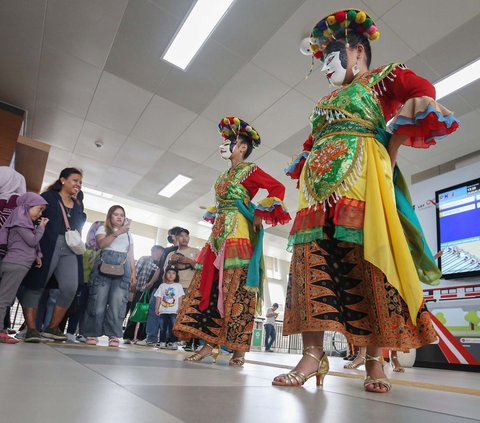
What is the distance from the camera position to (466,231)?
445cm

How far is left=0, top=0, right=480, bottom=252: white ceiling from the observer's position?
11.1 ft

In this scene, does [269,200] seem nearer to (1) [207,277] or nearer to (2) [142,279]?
(1) [207,277]

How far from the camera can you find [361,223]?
4.07 ft

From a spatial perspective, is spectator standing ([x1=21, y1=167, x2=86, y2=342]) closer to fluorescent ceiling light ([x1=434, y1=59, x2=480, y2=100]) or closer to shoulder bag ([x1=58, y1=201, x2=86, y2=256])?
shoulder bag ([x1=58, y1=201, x2=86, y2=256])

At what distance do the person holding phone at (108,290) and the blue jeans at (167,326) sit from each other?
909 mm

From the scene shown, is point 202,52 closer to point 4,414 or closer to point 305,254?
point 305,254

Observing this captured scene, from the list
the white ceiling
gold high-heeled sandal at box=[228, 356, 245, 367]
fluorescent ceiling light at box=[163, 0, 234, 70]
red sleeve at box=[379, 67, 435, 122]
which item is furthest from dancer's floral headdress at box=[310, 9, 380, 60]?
fluorescent ceiling light at box=[163, 0, 234, 70]

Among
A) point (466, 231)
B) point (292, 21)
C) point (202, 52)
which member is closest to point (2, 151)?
point (202, 52)

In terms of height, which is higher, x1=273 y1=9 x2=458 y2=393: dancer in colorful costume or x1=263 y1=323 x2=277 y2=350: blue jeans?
x1=273 y1=9 x2=458 y2=393: dancer in colorful costume

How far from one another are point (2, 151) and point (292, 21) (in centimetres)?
383

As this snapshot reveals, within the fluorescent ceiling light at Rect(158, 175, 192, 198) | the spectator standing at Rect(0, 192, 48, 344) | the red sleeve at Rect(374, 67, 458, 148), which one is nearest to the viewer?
the red sleeve at Rect(374, 67, 458, 148)

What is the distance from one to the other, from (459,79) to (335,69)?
10.8 feet

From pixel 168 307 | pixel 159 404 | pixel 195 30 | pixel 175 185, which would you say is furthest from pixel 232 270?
pixel 175 185

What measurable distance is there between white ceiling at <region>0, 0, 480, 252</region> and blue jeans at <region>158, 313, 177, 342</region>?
2.71 metres
